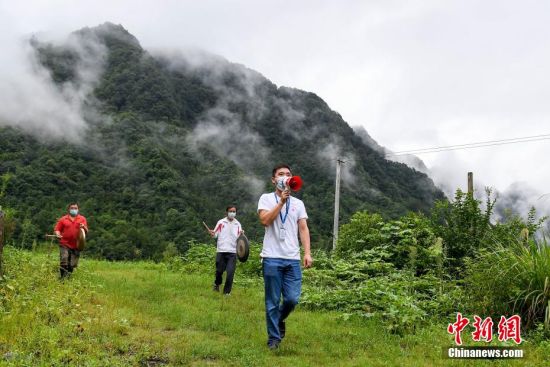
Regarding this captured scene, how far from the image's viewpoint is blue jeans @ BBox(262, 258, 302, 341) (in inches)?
235

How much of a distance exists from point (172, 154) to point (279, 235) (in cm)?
6327

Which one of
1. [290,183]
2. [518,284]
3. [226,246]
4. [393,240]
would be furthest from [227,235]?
[518,284]

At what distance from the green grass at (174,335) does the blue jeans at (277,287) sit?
1.17 feet

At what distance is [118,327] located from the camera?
6.50 metres

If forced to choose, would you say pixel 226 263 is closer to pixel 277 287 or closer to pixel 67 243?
pixel 67 243

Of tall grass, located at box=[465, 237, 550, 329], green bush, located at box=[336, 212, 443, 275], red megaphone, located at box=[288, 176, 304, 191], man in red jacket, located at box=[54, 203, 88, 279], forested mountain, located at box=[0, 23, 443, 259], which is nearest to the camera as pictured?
red megaphone, located at box=[288, 176, 304, 191]

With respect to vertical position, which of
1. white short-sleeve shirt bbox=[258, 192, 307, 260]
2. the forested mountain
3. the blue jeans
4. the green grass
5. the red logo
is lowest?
the green grass

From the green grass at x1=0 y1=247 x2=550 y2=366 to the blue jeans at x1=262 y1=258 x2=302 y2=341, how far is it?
357 millimetres

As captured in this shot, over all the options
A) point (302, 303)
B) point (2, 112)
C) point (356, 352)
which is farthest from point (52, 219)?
point (2, 112)

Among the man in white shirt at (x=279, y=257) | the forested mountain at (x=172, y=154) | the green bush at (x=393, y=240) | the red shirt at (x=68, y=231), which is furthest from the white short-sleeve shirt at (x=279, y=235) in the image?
the forested mountain at (x=172, y=154)

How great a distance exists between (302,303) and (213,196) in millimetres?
50394

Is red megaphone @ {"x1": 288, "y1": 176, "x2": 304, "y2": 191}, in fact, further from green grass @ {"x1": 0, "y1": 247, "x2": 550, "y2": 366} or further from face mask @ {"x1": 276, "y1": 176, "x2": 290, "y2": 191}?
green grass @ {"x1": 0, "y1": 247, "x2": 550, "y2": 366}

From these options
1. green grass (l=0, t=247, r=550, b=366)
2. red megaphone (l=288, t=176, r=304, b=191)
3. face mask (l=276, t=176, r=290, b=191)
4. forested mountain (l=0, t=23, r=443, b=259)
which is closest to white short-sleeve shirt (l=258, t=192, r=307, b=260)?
face mask (l=276, t=176, r=290, b=191)

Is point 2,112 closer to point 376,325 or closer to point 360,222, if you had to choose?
point 360,222
